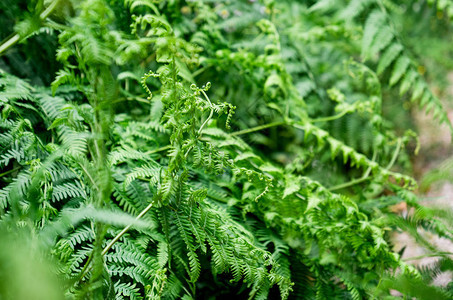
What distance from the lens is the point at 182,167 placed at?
2.86 ft

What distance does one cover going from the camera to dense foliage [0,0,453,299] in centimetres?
73

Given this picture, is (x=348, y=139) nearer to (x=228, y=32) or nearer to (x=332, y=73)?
(x=332, y=73)

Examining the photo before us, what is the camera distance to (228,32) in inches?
81.7

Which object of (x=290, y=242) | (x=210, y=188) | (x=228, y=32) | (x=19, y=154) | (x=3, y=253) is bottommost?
(x=290, y=242)

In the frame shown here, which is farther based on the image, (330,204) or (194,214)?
(330,204)

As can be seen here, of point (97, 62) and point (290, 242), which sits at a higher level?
point (97, 62)

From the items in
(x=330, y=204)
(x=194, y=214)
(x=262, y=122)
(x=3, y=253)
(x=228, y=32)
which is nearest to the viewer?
(x=3, y=253)

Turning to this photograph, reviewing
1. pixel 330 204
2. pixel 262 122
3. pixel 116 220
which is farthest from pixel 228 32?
pixel 116 220

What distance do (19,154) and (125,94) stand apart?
554 mm

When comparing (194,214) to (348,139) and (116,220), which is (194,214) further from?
(348,139)

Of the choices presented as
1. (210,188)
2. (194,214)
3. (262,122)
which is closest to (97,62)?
(194,214)

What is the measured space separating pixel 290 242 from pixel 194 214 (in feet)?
1.66

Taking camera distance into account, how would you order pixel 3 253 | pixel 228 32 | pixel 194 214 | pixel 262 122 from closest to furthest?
pixel 3 253
pixel 194 214
pixel 262 122
pixel 228 32

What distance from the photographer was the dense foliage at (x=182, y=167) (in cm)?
73
